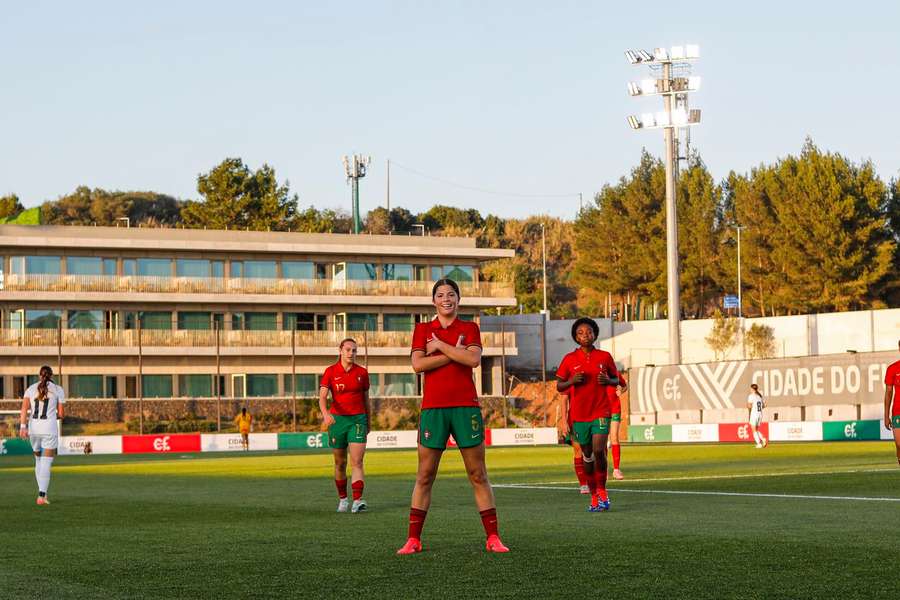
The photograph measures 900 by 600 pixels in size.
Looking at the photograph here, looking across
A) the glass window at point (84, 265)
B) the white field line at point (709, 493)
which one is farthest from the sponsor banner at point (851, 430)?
the glass window at point (84, 265)

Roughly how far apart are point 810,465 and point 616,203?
9110cm

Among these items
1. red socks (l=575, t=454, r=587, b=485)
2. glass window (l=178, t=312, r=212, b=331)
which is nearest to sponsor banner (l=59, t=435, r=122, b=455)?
glass window (l=178, t=312, r=212, b=331)

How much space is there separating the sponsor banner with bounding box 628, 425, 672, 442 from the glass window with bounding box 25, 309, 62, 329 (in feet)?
126

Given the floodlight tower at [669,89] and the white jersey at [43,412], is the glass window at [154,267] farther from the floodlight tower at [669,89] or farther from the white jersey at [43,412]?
the white jersey at [43,412]

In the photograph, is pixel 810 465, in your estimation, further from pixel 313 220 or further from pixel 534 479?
pixel 313 220

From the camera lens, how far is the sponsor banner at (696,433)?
58.5 meters

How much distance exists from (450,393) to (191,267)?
80451 millimetres

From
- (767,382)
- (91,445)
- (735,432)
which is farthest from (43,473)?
(767,382)

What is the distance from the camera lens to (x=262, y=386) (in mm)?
90188

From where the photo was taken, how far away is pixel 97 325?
8669 cm

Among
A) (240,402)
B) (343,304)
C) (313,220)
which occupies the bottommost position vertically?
(240,402)

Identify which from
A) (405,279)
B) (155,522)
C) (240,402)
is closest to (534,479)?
(155,522)

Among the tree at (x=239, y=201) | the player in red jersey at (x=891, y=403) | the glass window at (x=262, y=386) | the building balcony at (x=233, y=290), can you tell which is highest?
the tree at (x=239, y=201)

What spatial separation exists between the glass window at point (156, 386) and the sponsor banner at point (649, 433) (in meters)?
33.9
